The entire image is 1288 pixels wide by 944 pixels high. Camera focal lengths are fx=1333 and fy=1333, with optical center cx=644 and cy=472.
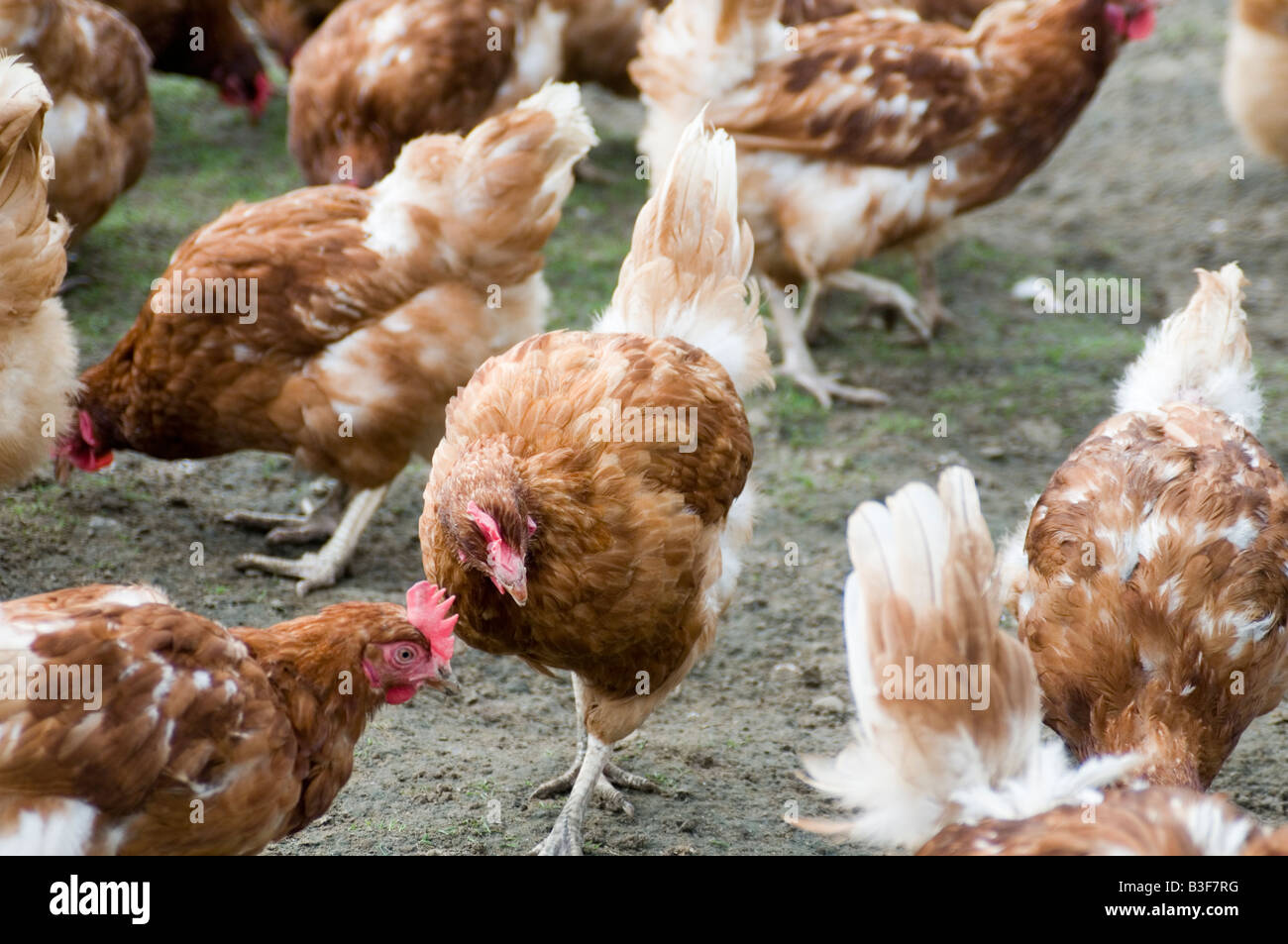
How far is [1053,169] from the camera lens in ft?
27.1

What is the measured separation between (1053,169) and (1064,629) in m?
5.63

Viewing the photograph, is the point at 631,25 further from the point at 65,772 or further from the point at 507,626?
the point at 65,772

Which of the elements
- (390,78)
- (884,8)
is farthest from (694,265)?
(884,8)

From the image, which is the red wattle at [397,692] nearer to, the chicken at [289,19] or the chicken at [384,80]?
the chicken at [384,80]

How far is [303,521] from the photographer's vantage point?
4.92 meters

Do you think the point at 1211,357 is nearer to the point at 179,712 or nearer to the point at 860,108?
the point at 860,108

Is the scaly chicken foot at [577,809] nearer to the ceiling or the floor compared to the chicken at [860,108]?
nearer to the floor

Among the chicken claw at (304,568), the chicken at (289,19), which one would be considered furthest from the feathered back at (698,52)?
the chicken at (289,19)

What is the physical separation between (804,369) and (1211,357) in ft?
7.52

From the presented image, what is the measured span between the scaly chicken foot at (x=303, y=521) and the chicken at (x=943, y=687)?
2667 millimetres

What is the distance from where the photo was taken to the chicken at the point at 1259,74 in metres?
6.90

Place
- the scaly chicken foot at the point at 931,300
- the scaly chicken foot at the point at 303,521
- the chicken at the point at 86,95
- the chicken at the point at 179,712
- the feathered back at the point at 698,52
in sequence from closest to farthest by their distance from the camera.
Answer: the chicken at the point at 179,712 → the scaly chicken foot at the point at 303,521 → the chicken at the point at 86,95 → the feathered back at the point at 698,52 → the scaly chicken foot at the point at 931,300

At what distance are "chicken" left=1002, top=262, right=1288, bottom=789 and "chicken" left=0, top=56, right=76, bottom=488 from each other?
300cm

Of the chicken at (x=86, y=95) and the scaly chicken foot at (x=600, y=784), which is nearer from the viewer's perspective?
the scaly chicken foot at (x=600, y=784)
